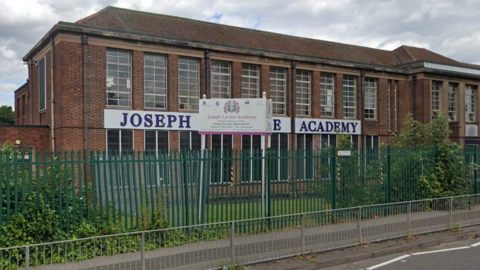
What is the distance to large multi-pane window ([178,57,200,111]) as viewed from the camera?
766 inches

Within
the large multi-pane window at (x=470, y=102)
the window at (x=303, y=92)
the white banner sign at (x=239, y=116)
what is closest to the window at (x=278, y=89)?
the window at (x=303, y=92)

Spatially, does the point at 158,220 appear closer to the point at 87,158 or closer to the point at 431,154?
the point at 87,158

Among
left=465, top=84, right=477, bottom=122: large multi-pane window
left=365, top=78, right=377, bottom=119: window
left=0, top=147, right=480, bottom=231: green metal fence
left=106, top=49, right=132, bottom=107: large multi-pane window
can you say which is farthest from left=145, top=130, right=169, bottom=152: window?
left=465, top=84, right=477, bottom=122: large multi-pane window

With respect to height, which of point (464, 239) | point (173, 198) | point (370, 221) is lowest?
point (464, 239)

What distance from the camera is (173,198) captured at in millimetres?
9547

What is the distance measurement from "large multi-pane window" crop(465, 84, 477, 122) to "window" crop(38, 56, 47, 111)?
26087 millimetres

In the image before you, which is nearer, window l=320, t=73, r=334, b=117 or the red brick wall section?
the red brick wall section

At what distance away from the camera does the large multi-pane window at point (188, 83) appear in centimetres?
1947

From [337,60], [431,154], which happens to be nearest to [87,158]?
[431,154]

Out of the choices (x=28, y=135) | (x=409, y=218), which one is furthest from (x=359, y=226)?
(x=28, y=135)

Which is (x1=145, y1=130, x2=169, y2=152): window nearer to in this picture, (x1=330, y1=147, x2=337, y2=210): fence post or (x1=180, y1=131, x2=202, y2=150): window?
(x1=180, y1=131, x2=202, y2=150): window

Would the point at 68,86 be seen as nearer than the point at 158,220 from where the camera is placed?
No

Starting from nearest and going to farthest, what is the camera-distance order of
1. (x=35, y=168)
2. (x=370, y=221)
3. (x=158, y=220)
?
(x=35, y=168) → (x=158, y=220) → (x=370, y=221)

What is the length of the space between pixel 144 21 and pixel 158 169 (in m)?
12.9
